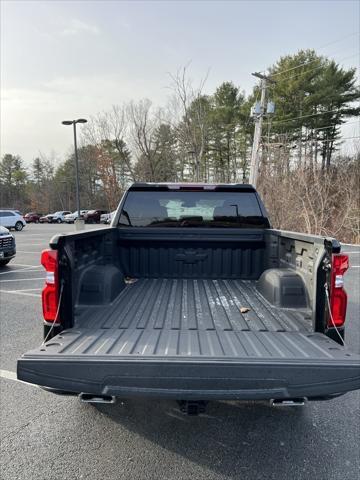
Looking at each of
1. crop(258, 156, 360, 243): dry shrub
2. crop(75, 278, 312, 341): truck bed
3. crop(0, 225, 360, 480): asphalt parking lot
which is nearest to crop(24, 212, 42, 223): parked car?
crop(258, 156, 360, 243): dry shrub

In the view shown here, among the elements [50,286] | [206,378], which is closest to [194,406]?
[206,378]

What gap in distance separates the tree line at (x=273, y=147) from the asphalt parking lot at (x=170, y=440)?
621 inches

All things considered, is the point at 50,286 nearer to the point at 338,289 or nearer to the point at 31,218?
the point at 338,289

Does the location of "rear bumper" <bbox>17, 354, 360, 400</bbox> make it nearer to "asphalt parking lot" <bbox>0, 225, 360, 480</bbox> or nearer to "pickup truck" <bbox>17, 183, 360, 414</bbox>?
"pickup truck" <bbox>17, 183, 360, 414</bbox>

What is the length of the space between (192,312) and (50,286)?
123 cm

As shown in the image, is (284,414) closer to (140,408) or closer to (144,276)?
(140,408)

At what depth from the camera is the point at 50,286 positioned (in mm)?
2344

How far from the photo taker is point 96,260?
342 centimetres

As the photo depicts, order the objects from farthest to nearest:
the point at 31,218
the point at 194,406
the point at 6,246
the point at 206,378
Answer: the point at 31,218
the point at 6,246
the point at 194,406
the point at 206,378

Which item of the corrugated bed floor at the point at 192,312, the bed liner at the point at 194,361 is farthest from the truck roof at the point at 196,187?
the bed liner at the point at 194,361

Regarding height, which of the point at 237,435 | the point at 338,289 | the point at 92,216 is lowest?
the point at 237,435

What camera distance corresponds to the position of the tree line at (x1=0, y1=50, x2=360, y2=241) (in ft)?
58.5

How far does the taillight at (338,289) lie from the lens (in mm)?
2268

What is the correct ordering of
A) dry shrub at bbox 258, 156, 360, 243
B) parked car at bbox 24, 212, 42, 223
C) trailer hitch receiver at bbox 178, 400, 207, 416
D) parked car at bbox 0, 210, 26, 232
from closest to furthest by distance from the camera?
trailer hitch receiver at bbox 178, 400, 207, 416 < dry shrub at bbox 258, 156, 360, 243 < parked car at bbox 0, 210, 26, 232 < parked car at bbox 24, 212, 42, 223
